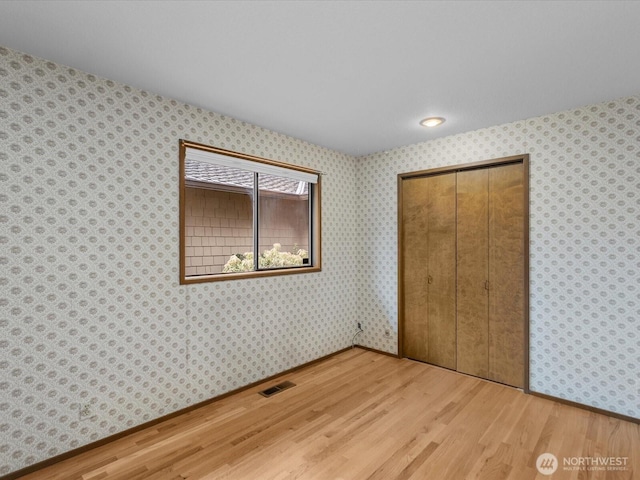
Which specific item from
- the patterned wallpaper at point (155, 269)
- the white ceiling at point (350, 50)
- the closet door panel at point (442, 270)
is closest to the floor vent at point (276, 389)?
the patterned wallpaper at point (155, 269)

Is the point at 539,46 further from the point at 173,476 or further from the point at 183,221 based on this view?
the point at 173,476

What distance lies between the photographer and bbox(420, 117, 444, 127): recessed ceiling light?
118 inches

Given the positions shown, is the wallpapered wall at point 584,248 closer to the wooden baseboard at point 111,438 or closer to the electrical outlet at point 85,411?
the wooden baseboard at point 111,438

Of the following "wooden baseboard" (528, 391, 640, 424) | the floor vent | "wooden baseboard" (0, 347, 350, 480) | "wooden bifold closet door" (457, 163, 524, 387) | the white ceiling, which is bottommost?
the floor vent

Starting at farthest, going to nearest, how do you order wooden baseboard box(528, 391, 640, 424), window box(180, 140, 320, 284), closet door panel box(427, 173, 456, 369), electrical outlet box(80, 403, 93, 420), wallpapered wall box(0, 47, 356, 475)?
closet door panel box(427, 173, 456, 369), window box(180, 140, 320, 284), wooden baseboard box(528, 391, 640, 424), electrical outlet box(80, 403, 93, 420), wallpapered wall box(0, 47, 356, 475)

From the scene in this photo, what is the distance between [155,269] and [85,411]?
1020 mm

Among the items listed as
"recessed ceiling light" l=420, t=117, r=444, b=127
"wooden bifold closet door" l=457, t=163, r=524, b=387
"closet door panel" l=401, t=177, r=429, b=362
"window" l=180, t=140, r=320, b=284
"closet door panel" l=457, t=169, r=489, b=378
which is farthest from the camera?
"closet door panel" l=401, t=177, r=429, b=362

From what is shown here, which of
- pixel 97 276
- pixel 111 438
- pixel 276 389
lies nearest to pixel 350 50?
pixel 97 276

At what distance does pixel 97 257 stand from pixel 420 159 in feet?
10.7

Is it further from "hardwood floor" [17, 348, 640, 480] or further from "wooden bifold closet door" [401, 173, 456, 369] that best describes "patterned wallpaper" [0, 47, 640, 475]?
"wooden bifold closet door" [401, 173, 456, 369]

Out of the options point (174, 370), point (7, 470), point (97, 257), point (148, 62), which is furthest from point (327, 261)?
point (7, 470)

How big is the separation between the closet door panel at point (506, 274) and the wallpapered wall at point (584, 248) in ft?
0.37

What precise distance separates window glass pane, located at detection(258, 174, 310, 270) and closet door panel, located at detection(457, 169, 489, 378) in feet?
5.68

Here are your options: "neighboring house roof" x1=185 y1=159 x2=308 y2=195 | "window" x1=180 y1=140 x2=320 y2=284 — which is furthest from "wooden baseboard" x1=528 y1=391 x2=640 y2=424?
"neighboring house roof" x1=185 y1=159 x2=308 y2=195
